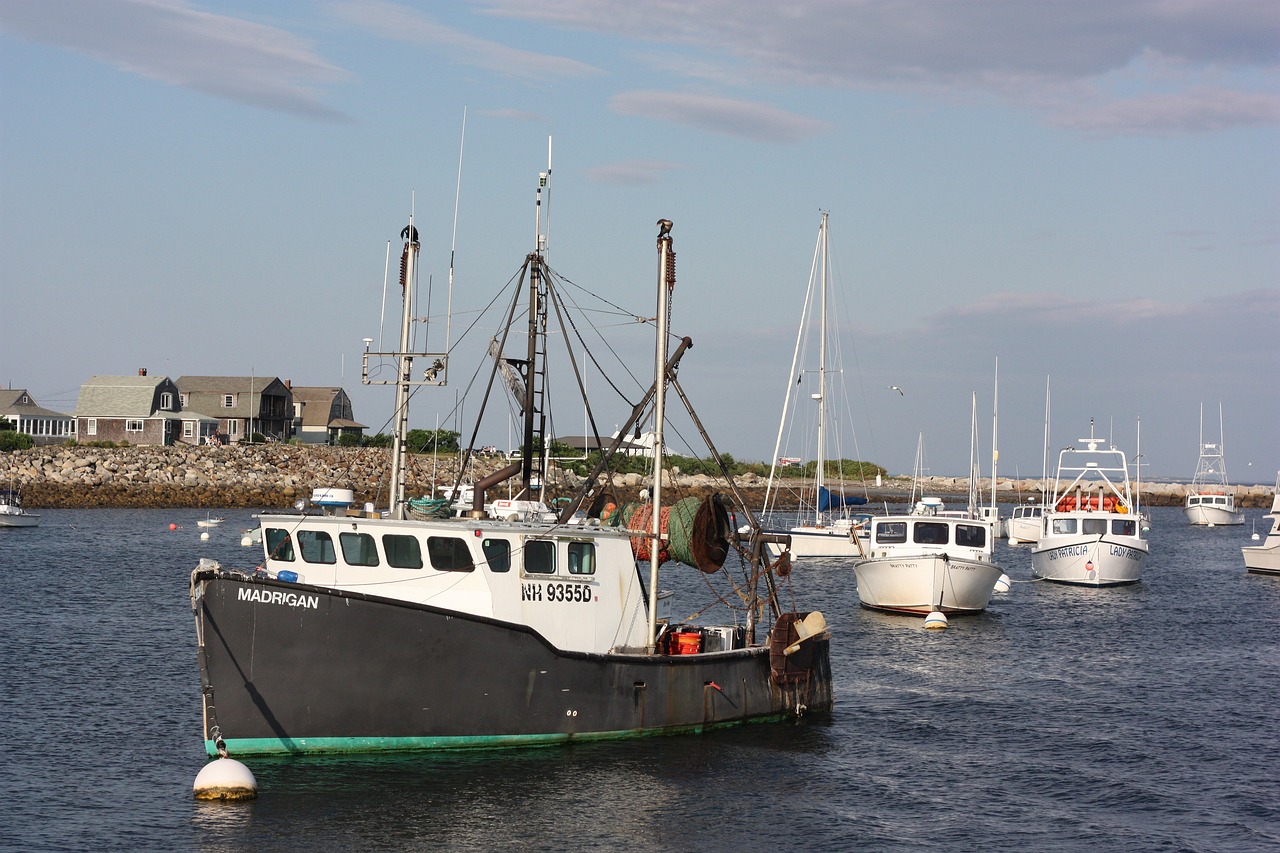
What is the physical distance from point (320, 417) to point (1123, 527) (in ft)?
291

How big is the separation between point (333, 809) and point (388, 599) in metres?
2.85

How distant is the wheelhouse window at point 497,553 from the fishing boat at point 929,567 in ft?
70.0

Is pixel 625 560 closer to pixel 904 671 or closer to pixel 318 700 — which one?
pixel 318 700

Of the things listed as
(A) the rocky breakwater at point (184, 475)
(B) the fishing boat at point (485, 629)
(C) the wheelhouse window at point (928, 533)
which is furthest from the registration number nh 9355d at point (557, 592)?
(A) the rocky breakwater at point (184, 475)

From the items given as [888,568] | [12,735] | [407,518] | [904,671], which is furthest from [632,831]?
[888,568]

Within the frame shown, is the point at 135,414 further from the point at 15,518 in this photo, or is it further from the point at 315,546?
the point at 315,546

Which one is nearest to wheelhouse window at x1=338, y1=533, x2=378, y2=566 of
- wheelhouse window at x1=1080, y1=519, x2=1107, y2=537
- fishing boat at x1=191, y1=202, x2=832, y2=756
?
fishing boat at x1=191, y1=202, x2=832, y2=756

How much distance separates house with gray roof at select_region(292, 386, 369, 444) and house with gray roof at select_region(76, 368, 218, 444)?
14.5 meters

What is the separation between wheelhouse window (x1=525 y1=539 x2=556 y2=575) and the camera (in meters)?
19.8

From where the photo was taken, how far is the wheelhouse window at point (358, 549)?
19.5m

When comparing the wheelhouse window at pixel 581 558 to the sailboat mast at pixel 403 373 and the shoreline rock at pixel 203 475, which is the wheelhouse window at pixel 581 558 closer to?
the sailboat mast at pixel 403 373

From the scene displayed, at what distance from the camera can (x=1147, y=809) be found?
61.2ft

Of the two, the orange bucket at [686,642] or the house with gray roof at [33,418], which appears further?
the house with gray roof at [33,418]

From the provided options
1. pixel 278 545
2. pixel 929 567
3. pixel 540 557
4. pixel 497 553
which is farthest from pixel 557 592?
pixel 929 567
